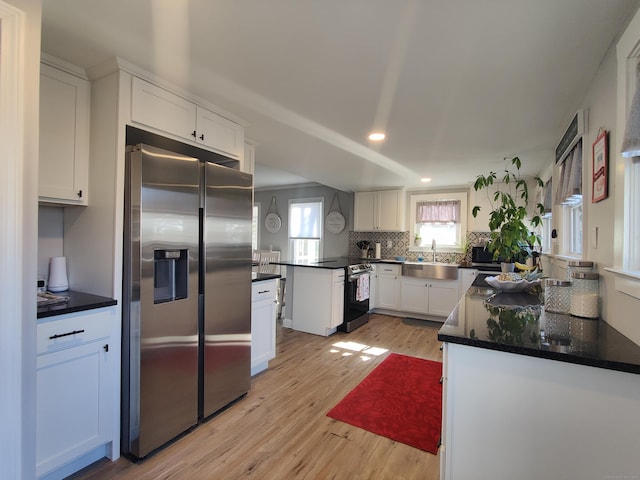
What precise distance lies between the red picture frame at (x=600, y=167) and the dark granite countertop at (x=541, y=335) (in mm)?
642

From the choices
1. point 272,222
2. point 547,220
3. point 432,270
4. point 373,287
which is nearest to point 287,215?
point 272,222

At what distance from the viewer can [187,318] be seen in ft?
6.41

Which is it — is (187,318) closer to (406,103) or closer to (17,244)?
(17,244)

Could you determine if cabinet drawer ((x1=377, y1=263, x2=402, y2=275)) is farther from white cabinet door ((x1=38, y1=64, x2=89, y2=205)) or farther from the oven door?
white cabinet door ((x1=38, y1=64, x2=89, y2=205))

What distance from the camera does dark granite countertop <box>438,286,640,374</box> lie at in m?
1.05

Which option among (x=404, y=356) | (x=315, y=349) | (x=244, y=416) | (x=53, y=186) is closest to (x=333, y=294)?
(x=315, y=349)

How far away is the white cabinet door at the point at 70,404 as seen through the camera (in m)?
1.48

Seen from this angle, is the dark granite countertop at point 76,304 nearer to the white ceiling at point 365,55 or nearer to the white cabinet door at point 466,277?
the white ceiling at point 365,55

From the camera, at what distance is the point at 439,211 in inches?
211

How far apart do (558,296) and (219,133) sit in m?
2.44

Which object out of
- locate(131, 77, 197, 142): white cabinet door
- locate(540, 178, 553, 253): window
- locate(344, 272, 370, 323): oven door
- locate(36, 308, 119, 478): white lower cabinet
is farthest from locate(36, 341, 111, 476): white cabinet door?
locate(540, 178, 553, 253): window

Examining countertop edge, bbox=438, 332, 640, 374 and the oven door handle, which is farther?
the oven door handle

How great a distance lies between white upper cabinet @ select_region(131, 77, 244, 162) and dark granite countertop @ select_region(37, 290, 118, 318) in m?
1.04

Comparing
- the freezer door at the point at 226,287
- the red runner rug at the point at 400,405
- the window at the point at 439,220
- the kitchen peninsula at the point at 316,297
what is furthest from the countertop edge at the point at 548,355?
the window at the point at 439,220
